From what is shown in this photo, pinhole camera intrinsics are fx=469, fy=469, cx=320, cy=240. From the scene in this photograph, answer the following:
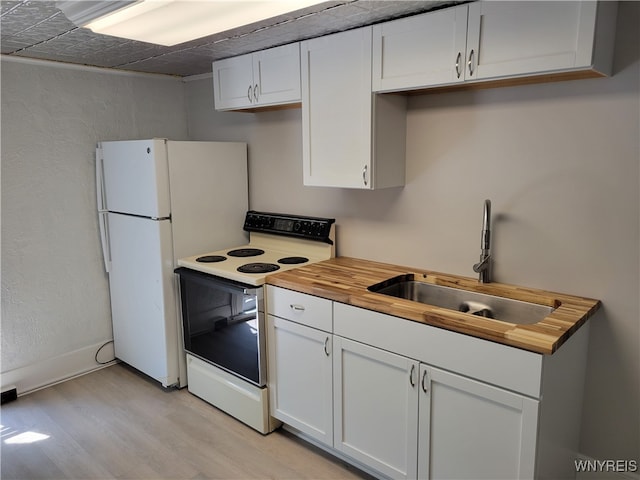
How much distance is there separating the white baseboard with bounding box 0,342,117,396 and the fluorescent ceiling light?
2271 millimetres

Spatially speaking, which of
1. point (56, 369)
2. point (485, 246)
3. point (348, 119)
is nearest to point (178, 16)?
point (348, 119)

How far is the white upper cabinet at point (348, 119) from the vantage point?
2332 mm

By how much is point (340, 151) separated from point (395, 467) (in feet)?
5.11

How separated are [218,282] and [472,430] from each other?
152 centimetres

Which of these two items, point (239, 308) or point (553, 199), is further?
point (239, 308)

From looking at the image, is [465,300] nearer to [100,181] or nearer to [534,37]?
[534,37]

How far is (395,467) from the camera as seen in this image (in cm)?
211

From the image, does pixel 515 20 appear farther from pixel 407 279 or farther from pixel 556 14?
pixel 407 279

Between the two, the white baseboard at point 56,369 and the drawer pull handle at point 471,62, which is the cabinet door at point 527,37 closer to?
the drawer pull handle at point 471,62

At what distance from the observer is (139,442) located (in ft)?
8.51

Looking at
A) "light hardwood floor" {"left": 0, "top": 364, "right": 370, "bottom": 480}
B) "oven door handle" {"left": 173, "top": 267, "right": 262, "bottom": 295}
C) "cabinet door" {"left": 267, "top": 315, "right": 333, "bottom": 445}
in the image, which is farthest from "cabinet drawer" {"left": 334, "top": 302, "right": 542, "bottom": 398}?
"light hardwood floor" {"left": 0, "top": 364, "right": 370, "bottom": 480}

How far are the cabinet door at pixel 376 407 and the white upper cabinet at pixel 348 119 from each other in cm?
87

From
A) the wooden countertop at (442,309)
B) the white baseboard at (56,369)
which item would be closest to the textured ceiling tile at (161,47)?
the wooden countertop at (442,309)

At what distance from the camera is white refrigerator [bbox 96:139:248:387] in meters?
2.94
